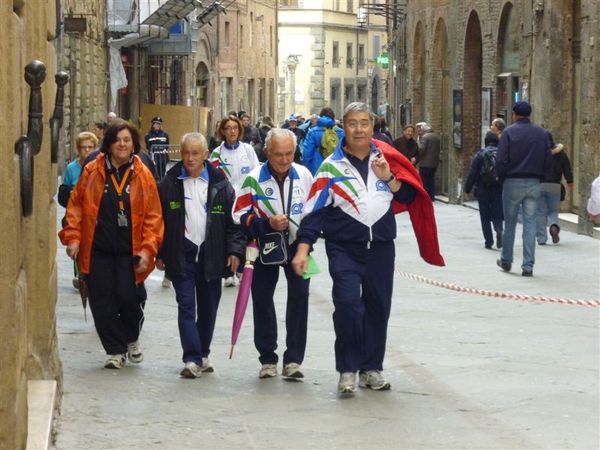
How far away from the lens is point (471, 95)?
3084 centimetres

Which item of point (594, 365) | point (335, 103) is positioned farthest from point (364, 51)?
point (594, 365)

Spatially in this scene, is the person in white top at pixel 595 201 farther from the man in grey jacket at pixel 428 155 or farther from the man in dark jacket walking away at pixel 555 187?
the man in grey jacket at pixel 428 155

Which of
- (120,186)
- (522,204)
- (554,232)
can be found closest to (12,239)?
(120,186)

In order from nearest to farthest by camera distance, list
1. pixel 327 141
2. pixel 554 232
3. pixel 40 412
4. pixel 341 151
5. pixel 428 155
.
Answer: pixel 40 412 < pixel 341 151 < pixel 554 232 < pixel 327 141 < pixel 428 155

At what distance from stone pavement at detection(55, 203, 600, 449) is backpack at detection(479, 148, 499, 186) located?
15.6 feet

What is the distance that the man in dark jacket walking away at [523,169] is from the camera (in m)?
16.2

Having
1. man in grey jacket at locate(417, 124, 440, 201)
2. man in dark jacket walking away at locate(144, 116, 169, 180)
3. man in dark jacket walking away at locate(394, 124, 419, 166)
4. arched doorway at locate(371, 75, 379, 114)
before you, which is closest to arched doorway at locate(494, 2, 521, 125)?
man in dark jacket walking away at locate(394, 124, 419, 166)

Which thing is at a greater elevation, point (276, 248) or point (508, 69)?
point (508, 69)

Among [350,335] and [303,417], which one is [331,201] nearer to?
[350,335]

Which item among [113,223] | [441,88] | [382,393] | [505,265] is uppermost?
[441,88]

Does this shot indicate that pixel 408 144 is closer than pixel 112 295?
No

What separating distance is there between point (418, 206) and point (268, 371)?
141cm

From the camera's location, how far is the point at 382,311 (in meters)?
9.22

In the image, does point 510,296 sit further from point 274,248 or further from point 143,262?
point 143,262
